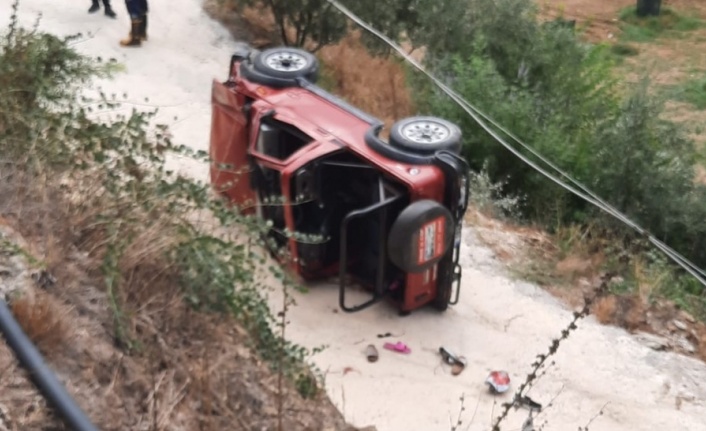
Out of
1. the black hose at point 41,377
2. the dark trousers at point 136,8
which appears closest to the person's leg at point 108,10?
the dark trousers at point 136,8

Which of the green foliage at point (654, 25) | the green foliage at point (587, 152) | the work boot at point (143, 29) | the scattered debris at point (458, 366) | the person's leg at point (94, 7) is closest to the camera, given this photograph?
the scattered debris at point (458, 366)

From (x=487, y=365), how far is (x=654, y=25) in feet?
61.2

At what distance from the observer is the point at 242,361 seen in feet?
18.1

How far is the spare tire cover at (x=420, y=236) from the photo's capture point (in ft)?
25.0

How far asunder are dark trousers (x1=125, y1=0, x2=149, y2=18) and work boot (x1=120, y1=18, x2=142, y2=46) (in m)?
0.07

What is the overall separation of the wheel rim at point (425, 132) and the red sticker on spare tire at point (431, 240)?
824 millimetres

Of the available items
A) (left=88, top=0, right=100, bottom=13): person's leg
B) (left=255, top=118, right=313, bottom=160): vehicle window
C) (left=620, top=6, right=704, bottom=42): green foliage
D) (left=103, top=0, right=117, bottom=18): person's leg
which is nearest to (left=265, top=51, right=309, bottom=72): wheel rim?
(left=255, top=118, right=313, bottom=160): vehicle window

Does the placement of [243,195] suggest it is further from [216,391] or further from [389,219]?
[216,391]

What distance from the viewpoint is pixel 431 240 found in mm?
7820

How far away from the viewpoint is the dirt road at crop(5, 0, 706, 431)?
25.2 ft

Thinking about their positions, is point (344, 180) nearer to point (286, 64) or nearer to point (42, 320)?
point (286, 64)

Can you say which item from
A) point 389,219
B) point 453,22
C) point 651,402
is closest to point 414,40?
point 453,22

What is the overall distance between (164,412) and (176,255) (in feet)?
3.91

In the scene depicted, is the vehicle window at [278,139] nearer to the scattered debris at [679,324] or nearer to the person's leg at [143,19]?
the scattered debris at [679,324]
